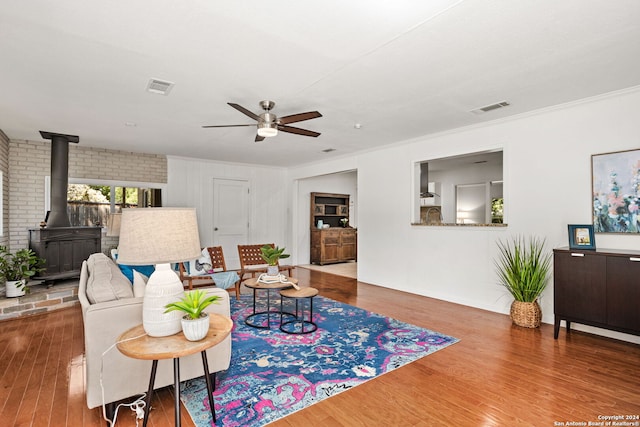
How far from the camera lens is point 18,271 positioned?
4461mm

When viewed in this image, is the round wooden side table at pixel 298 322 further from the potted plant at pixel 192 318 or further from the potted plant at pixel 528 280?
the potted plant at pixel 528 280

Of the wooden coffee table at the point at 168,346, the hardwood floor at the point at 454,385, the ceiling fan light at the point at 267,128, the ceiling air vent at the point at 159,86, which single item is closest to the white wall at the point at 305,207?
the ceiling fan light at the point at 267,128

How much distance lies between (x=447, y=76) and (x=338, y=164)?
400cm

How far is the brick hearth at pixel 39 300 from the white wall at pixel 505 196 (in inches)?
184

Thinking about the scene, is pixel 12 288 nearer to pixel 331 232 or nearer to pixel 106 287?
pixel 106 287

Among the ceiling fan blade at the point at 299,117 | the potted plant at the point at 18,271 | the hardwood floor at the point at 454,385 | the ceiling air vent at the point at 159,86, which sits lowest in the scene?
the hardwood floor at the point at 454,385

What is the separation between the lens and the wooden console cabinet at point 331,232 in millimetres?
8414

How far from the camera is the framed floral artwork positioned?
10.6ft

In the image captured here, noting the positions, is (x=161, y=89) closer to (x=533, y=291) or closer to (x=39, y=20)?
(x=39, y=20)

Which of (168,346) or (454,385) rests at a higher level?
(168,346)

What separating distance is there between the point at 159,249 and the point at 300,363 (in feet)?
5.40

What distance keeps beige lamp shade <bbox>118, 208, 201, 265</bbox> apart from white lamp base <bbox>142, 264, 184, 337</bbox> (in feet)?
0.57

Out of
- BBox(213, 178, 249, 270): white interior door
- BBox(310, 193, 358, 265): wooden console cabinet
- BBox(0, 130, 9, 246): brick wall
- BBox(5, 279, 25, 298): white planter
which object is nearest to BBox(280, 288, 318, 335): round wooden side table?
BBox(5, 279, 25, 298): white planter

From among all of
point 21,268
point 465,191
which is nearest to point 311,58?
A: point 21,268
